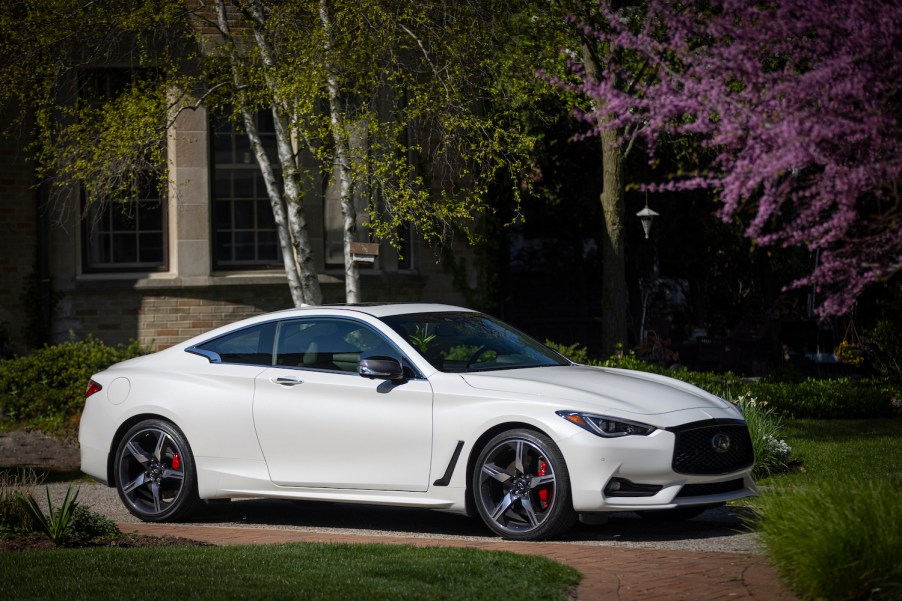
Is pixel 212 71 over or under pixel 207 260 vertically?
over

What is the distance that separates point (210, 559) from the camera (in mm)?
7289

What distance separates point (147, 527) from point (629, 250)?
1877 cm

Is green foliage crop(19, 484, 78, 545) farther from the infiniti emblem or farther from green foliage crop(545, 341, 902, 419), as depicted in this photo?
green foliage crop(545, 341, 902, 419)

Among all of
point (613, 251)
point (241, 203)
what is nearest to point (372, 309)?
point (613, 251)

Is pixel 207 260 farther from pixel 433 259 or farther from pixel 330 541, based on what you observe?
pixel 330 541

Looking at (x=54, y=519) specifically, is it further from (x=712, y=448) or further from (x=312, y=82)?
(x=312, y=82)

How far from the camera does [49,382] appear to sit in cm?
1709

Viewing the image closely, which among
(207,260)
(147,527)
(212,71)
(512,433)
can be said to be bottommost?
(147,527)

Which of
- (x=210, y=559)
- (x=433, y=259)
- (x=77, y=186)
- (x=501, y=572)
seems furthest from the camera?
(x=433, y=259)

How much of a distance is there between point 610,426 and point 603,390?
0.40 m

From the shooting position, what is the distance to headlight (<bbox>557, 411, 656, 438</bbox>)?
8.04m

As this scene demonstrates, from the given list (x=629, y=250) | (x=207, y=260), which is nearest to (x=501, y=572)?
(x=207, y=260)

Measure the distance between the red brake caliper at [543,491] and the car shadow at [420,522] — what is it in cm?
33

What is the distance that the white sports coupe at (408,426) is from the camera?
809 cm
